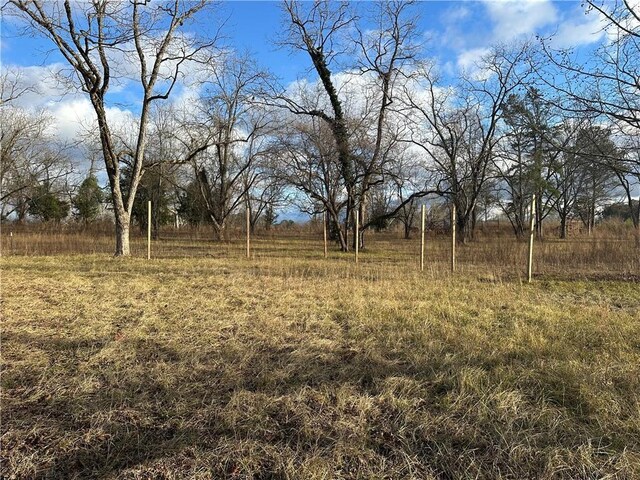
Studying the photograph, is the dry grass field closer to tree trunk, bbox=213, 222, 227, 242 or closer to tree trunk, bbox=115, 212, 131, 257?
tree trunk, bbox=115, 212, 131, 257

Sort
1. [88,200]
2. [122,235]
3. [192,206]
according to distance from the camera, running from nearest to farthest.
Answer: [122,235] → [192,206] → [88,200]

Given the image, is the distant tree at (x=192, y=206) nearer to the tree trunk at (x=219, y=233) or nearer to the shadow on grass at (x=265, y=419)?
the tree trunk at (x=219, y=233)

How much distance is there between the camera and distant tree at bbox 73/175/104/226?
40500mm

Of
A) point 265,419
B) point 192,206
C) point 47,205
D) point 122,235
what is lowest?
point 265,419

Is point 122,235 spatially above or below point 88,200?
below

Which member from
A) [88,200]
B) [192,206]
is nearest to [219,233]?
[192,206]

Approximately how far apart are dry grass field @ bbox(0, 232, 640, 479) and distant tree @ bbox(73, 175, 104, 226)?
125 ft

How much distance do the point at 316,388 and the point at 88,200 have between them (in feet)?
144

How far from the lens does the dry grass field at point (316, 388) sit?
2311mm

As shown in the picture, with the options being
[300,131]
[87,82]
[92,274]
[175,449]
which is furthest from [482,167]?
[175,449]

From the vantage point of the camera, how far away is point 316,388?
10.5 ft

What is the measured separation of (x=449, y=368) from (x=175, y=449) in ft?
7.41

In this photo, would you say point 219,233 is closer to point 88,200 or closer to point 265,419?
point 88,200

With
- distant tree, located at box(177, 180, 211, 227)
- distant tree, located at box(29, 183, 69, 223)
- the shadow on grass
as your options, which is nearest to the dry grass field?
the shadow on grass
